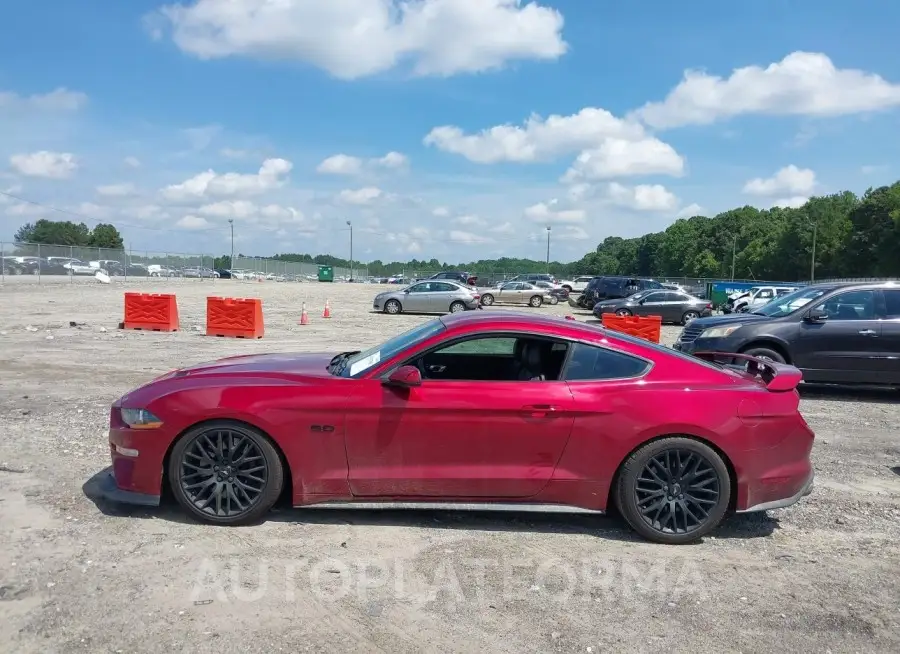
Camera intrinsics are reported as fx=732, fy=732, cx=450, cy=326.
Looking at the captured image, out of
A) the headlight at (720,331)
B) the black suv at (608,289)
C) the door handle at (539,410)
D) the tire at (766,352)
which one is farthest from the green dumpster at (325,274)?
the door handle at (539,410)

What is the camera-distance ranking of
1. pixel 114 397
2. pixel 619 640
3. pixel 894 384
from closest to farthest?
pixel 619 640, pixel 114 397, pixel 894 384

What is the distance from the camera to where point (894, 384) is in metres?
10.1

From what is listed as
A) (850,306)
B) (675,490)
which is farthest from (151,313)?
(675,490)

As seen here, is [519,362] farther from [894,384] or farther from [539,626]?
[894,384]

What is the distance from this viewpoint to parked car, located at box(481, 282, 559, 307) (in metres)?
38.8

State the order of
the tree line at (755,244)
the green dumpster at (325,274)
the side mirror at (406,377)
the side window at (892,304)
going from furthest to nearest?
the green dumpster at (325,274) < the tree line at (755,244) < the side window at (892,304) < the side mirror at (406,377)

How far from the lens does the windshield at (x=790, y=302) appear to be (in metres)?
10.6

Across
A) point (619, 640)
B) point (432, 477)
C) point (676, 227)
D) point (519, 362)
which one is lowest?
point (619, 640)

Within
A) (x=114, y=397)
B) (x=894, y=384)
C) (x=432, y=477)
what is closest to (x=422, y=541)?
(x=432, y=477)

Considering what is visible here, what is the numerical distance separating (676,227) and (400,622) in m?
158

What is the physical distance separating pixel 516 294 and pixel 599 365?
112ft

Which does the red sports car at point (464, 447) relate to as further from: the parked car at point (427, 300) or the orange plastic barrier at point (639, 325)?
the parked car at point (427, 300)

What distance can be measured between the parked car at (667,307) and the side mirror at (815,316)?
17.2 metres

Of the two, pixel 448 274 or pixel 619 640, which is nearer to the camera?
pixel 619 640
